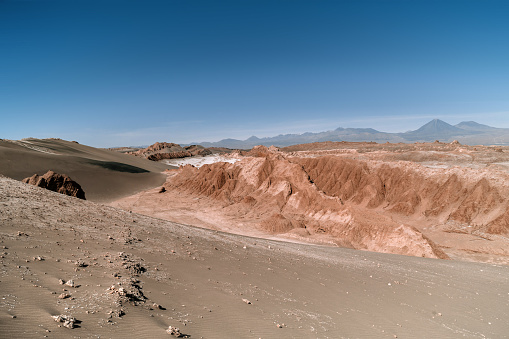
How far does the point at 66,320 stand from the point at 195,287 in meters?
3.35

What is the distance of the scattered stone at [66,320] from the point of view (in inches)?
165

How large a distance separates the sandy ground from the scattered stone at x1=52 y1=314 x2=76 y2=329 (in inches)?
2.7

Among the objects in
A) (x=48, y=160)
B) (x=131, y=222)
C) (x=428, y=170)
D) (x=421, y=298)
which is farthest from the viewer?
(x=48, y=160)

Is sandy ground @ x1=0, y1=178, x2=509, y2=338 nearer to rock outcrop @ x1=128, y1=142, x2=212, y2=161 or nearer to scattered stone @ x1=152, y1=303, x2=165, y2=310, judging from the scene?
scattered stone @ x1=152, y1=303, x2=165, y2=310

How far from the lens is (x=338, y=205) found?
27.4 metres

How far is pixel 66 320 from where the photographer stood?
4297 mm

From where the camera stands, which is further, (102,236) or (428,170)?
(428,170)

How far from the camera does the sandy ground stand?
4.98 metres

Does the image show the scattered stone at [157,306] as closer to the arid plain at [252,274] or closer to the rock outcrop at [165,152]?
the arid plain at [252,274]

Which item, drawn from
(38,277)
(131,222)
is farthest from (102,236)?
(38,277)

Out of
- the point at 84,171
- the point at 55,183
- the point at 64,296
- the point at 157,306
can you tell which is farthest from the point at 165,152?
the point at 64,296

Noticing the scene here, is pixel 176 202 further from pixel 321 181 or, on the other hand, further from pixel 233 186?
pixel 321 181

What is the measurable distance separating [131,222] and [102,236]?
284 cm

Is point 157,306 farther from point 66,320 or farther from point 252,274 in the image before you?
point 252,274
